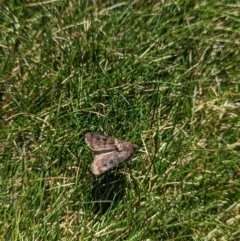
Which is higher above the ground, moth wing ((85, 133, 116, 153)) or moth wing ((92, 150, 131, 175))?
moth wing ((85, 133, 116, 153))

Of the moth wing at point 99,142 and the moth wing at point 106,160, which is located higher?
the moth wing at point 99,142

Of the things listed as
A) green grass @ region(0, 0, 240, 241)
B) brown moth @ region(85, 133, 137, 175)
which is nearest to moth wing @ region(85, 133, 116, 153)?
brown moth @ region(85, 133, 137, 175)

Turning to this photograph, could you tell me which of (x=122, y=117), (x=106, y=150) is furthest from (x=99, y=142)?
(x=122, y=117)

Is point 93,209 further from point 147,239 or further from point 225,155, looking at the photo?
point 225,155

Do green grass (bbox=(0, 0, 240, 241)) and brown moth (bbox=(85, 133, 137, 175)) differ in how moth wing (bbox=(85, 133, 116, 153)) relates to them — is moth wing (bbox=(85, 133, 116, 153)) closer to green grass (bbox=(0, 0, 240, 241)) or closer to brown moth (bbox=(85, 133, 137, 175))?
brown moth (bbox=(85, 133, 137, 175))

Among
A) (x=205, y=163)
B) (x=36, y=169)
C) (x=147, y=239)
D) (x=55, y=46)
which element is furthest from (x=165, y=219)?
(x=55, y=46)

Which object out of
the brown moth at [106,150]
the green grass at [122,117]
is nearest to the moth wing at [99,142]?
the brown moth at [106,150]

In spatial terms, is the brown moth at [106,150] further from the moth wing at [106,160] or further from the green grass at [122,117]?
the green grass at [122,117]

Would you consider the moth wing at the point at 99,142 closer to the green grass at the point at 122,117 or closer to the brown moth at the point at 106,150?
the brown moth at the point at 106,150
